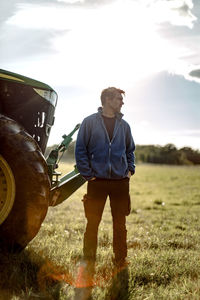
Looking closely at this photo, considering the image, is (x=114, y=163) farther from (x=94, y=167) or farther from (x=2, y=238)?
(x=2, y=238)

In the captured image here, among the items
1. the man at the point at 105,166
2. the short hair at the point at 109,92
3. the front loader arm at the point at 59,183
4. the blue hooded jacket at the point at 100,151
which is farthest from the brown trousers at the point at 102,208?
the short hair at the point at 109,92

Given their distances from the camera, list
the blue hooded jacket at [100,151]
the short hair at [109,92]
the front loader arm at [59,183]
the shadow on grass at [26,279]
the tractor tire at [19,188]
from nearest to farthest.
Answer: the shadow on grass at [26,279], the tractor tire at [19,188], the blue hooded jacket at [100,151], the short hair at [109,92], the front loader arm at [59,183]

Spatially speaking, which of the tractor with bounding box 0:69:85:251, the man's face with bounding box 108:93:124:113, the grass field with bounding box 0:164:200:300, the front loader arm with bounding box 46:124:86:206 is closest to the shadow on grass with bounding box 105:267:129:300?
the grass field with bounding box 0:164:200:300

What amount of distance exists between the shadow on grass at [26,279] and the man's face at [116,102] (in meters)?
1.61

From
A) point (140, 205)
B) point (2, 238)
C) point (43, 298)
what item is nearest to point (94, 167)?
point (2, 238)

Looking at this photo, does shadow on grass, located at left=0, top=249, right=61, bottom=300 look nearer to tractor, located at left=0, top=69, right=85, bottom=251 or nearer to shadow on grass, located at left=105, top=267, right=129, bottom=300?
tractor, located at left=0, top=69, right=85, bottom=251

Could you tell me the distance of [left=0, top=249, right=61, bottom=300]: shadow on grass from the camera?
3.02m

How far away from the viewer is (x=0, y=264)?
3.51 m

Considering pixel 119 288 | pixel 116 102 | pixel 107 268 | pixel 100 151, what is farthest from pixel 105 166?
pixel 119 288

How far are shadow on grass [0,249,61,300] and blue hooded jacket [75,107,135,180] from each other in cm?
94

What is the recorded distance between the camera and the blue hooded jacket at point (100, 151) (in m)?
3.84

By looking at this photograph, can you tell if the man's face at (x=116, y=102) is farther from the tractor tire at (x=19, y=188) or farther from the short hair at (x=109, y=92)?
the tractor tire at (x=19, y=188)

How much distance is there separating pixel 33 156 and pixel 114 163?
834 millimetres

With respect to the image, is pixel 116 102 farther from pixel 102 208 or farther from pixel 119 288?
pixel 119 288
